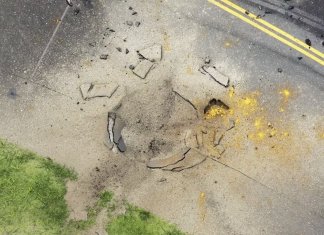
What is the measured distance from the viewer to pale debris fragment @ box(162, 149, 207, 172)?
280 inches

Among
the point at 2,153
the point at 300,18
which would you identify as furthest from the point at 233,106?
the point at 2,153

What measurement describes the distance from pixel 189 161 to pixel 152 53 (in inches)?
73.8

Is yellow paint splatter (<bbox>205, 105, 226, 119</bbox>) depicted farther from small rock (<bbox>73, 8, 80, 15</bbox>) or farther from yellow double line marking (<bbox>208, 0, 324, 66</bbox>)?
small rock (<bbox>73, 8, 80, 15</bbox>)

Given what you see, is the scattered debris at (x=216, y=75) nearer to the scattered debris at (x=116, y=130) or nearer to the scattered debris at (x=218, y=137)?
the scattered debris at (x=218, y=137)

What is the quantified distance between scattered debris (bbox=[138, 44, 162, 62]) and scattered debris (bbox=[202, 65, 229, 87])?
2.53 ft

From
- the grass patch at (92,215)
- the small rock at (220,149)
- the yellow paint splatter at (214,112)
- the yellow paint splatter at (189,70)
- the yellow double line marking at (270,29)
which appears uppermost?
the yellow double line marking at (270,29)

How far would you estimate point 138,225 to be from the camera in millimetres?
6984

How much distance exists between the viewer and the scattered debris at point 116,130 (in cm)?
710

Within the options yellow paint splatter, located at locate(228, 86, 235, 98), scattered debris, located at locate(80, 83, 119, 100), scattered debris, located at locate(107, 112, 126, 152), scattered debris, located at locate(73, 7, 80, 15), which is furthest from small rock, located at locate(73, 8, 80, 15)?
yellow paint splatter, located at locate(228, 86, 235, 98)

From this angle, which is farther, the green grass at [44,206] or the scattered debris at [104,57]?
the scattered debris at [104,57]

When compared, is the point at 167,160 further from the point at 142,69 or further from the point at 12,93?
the point at 12,93

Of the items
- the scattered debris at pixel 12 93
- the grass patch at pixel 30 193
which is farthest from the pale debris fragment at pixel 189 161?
the scattered debris at pixel 12 93

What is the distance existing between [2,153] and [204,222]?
342cm

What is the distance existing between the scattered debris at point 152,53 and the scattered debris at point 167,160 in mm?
1568
